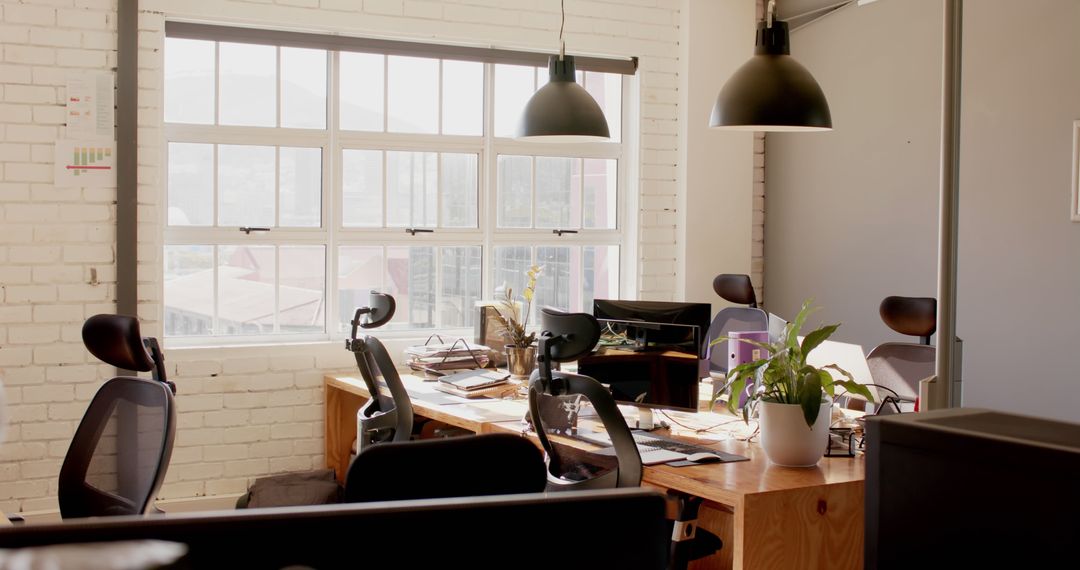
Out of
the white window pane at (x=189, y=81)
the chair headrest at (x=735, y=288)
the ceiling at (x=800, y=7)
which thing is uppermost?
the ceiling at (x=800, y=7)

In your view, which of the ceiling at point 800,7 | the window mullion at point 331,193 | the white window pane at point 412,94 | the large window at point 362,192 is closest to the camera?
the large window at point 362,192

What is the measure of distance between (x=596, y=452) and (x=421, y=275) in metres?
2.55

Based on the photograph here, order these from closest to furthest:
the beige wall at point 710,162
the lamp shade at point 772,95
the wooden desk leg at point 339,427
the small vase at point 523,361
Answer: the lamp shade at point 772,95 → the small vase at point 523,361 → the wooden desk leg at point 339,427 → the beige wall at point 710,162

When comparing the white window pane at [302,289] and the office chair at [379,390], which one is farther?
the white window pane at [302,289]

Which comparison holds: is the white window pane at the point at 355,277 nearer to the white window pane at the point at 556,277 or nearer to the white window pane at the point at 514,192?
the white window pane at the point at 514,192

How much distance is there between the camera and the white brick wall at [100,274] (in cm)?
438

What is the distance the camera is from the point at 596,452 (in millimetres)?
2980

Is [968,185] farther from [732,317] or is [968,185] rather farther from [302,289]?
[302,289]

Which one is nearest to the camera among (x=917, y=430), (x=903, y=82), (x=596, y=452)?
(x=917, y=430)

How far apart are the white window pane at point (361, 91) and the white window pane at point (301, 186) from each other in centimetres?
24

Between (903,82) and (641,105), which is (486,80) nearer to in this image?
(641,105)

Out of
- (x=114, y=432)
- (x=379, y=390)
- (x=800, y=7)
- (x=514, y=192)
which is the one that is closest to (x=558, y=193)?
(x=514, y=192)

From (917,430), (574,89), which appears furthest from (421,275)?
(917,430)

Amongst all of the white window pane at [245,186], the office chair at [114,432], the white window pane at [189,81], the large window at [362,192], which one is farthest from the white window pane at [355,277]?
the office chair at [114,432]
